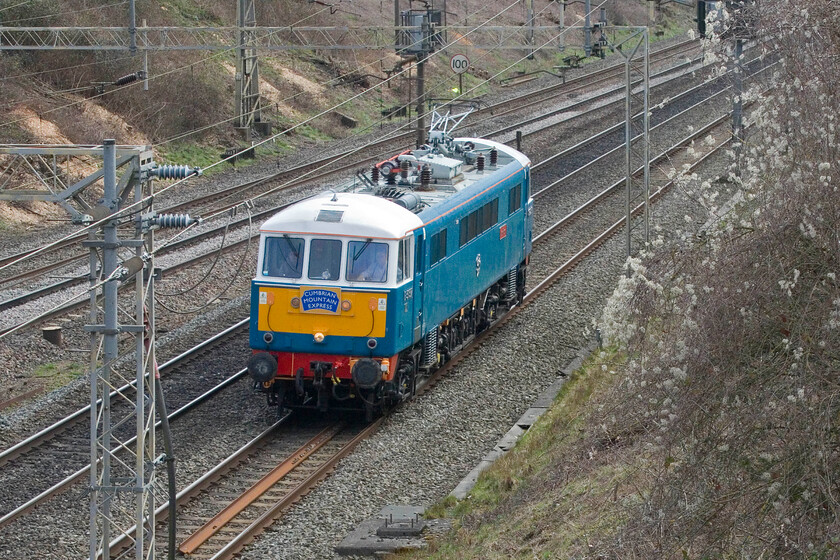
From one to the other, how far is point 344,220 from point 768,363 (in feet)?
27.9

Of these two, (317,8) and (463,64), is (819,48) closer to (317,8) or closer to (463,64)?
(463,64)

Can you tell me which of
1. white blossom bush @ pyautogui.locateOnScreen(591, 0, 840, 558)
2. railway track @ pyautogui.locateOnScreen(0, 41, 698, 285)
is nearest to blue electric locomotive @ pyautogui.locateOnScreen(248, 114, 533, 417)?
railway track @ pyautogui.locateOnScreen(0, 41, 698, 285)

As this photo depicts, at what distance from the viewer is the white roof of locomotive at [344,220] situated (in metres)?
16.5

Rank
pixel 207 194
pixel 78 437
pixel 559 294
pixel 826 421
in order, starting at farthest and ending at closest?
pixel 207 194 < pixel 559 294 < pixel 78 437 < pixel 826 421

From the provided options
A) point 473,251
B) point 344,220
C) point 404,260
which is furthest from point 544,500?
point 473,251

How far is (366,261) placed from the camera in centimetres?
1648

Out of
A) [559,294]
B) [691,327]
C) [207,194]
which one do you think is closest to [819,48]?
[691,327]

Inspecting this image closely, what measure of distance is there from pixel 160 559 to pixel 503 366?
327 inches

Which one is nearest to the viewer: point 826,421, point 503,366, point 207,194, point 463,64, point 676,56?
point 826,421

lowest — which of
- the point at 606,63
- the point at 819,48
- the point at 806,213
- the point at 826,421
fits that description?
the point at 606,63

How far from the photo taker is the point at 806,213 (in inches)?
348

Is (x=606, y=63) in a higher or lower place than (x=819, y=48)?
lower

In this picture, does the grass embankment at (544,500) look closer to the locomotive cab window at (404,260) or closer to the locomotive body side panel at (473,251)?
the locomotive cab window at (404,260)

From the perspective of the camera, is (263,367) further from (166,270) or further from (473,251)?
(166,270)
